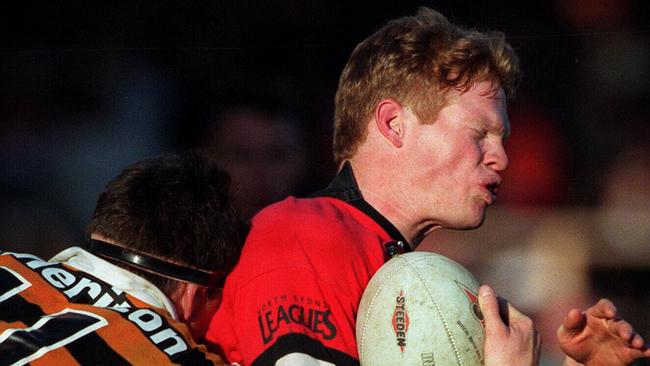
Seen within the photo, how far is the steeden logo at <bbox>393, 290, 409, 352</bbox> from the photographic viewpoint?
2.76 meters

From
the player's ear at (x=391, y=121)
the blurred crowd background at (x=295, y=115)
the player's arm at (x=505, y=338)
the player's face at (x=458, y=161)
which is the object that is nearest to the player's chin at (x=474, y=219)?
the player's face at (x=458, y=161)

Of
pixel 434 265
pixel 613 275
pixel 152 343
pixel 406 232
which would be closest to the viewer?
pixel 152 343

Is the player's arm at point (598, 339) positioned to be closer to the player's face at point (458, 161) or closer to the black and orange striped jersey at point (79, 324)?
the player's face at point (458, 161)

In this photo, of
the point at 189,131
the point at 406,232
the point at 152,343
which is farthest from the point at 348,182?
the point at 189,131

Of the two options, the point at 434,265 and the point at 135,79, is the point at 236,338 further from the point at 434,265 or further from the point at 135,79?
the point at 135,79

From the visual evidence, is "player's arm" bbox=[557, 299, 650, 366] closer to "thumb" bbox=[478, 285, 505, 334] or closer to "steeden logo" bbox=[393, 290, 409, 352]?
"thumb" bbox=[478, 285, 505, 334]

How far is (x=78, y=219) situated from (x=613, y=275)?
3.20 metres

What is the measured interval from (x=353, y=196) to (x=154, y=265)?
709mm

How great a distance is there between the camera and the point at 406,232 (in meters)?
3.32

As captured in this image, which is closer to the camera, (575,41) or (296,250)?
(296,250)

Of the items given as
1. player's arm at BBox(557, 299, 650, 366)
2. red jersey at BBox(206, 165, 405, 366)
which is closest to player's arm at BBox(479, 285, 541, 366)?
player's arm at BBox(557, 299, 650, 366)

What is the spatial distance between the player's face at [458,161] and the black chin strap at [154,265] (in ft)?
2.35

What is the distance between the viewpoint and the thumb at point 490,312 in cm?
280

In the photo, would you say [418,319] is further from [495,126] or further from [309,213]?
[495,126]
